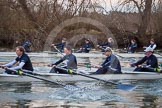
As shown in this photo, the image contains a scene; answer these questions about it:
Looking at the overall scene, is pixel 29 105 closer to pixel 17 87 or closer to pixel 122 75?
pixel 17 87

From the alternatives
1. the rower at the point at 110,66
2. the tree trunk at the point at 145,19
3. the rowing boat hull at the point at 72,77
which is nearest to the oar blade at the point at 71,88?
the rowing boat hull at the point at 72,77

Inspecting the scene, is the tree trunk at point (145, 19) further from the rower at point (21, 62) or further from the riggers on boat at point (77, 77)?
the rower at point (21, 62)

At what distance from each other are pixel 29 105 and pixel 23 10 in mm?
33889

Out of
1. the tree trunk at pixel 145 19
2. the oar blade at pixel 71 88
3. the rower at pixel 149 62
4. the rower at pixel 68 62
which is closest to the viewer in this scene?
the oar blade at pixel 71 88

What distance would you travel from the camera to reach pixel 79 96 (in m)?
13.6

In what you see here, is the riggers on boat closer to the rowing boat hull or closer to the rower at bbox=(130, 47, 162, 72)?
the rowing boat hull

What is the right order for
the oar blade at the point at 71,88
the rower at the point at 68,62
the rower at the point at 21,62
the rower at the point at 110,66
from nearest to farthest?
the oar blade at the point at 71,88 → the rower at the point at 21,62 → the rower at the point at 68,62 → the rower at the point at 110,66

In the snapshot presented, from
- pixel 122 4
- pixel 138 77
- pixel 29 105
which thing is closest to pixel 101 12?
pixel 122 4

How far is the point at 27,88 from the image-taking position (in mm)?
15508

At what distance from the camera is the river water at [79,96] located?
12016 mm

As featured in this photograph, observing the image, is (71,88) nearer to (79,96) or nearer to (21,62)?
(79,96)

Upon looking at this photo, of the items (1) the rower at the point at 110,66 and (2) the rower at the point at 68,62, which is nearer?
(2) the rower at the point at 68,62

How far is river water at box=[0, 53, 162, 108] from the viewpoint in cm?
1202

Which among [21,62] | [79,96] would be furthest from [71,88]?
[21,62]
